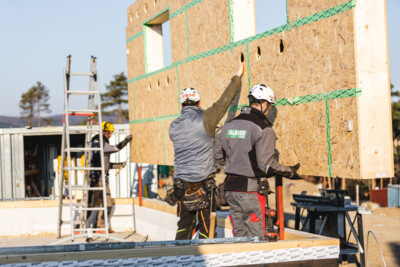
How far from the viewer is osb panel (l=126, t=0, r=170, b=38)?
9.29 meters

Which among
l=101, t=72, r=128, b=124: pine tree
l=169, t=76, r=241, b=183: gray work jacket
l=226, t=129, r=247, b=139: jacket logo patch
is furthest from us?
l=101, t=72, r=128, b=124: pine tree

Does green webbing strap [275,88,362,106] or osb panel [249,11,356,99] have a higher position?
osb panel [249,11,356,99]

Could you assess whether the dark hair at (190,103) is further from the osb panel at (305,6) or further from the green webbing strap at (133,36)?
the green webbing strap at (133,36)

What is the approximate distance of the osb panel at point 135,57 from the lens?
10141mm

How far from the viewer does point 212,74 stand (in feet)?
24.6

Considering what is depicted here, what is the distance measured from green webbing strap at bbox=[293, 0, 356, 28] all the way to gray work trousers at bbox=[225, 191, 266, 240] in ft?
6.69

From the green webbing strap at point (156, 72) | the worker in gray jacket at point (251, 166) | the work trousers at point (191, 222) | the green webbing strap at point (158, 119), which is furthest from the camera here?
the green webbing strap at point (158, 119)

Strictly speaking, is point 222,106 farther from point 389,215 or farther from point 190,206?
point 389,215

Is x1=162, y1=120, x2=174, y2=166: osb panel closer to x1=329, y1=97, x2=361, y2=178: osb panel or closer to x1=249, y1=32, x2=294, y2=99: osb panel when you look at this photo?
x1=249, y1=32, x2=294, y2=99: osb panel

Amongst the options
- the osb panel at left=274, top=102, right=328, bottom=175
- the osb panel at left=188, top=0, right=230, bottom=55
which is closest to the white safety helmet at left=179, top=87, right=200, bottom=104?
the osb panel at left=274, top=102, right=328, bottom=175

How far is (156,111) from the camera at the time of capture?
9.55 meters

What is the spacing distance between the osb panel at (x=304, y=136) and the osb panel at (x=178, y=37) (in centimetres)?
286

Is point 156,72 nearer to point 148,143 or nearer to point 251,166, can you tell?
point 148,143

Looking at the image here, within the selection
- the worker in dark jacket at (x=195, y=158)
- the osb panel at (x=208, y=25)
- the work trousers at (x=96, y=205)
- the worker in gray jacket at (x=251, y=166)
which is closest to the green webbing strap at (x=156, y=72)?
the osb panel at (x=208, y=25)
